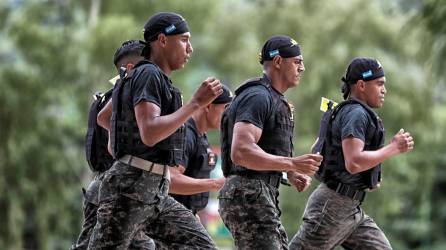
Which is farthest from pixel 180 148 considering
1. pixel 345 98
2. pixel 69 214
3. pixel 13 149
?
pixel 69 214

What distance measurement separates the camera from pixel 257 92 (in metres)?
8.58

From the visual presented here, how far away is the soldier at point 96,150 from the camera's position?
9461 millimetres

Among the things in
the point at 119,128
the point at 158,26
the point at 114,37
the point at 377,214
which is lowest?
the point at 377,214

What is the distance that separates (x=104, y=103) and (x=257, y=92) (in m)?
1.59

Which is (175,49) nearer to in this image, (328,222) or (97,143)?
(97,143)

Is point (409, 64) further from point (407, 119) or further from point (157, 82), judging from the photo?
point (157, 82)

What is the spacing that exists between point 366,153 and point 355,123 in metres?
0.31

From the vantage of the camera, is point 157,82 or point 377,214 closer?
point 157,82

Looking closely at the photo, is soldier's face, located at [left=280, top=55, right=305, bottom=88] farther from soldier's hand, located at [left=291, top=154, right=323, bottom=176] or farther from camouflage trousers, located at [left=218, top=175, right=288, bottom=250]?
soldier's hand, located at [left=291, top=154, right=323, bottom=176]

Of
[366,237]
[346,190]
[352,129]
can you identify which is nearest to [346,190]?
[346,190]

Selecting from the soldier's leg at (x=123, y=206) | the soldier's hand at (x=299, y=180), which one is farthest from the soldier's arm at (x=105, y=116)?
the soldier's hand at (x=299, y=180)

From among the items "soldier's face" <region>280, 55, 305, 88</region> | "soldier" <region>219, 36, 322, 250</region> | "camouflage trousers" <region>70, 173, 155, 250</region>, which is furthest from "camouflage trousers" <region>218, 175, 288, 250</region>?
"camouflage trousers" <region>70, 173, 155, 250</region>

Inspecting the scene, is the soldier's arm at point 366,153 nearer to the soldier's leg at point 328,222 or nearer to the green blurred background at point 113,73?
the soldier's leg at point 328,222

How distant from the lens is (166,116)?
761 cm
